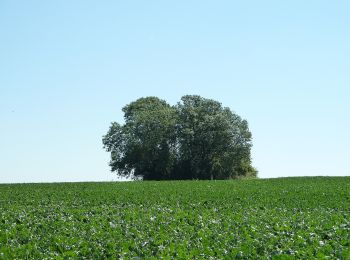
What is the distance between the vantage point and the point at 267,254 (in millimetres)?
11766

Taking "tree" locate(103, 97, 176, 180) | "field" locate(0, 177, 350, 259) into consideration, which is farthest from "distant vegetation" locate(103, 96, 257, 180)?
"field" locate(0, 177, 350, 259)

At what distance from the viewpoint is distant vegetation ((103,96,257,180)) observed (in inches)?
2734

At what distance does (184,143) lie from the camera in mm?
70625

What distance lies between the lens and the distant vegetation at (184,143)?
228ft

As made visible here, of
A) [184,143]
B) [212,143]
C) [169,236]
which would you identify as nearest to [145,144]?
[184,143]

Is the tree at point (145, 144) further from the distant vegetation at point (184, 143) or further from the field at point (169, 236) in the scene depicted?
the field at point (169, 236)

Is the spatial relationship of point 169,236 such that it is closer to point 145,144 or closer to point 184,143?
point 145,144

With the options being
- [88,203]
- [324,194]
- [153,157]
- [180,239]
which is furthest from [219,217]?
[153,157]

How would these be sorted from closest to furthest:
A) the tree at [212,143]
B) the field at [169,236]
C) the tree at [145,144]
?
the field at [169,236] → the tree at [212,143] → the tree at [145,144]

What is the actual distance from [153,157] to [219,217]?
50811 millimetres

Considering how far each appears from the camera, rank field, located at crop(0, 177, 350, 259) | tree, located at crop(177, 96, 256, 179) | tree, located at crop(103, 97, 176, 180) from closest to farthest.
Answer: field, located at crop(0, 177, 350, 259) < tree, located at crop(177, 96, 256, 179) < tree, located at crop(103, 97, 176, 180)

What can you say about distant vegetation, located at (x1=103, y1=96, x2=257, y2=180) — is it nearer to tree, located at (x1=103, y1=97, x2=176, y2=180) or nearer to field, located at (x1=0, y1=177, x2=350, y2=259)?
tree, located at (x1=103, y1=97, x2=176, y2=180)

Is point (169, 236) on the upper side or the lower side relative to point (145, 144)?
lower

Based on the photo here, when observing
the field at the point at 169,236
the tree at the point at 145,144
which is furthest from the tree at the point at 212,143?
the field at the point at 169,236
